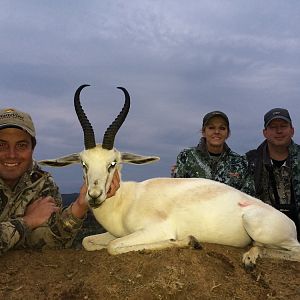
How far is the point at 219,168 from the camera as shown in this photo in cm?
1020

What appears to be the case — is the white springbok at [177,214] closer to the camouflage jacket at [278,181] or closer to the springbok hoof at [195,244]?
the springbok hoof at [195,244]

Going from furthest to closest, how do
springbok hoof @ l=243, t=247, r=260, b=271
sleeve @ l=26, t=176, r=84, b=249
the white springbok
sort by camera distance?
sleeve @ l=26, t=176, r=84, b=249
the white springbok
springbok hoof @ l=243, t=247, r=260, b=271

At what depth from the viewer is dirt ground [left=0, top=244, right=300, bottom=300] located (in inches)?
200

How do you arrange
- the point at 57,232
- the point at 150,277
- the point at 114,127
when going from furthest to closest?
the point at 114,127 → the point at 57,232 → the point at 150,277

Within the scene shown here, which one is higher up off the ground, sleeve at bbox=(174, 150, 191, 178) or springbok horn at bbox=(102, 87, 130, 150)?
springbok horn at bbox=(102, 87, 130, 150)

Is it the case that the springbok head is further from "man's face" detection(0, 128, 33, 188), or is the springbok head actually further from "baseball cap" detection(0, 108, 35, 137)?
"baseball cap" detection(0, 108, 35, 137)

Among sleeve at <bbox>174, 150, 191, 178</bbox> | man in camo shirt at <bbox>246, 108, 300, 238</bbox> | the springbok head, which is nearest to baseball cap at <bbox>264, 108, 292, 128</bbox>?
man in camo shirt at <bbox>246, 108, 300, 238</bbox>

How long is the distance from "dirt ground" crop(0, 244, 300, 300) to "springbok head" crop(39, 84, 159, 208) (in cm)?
88

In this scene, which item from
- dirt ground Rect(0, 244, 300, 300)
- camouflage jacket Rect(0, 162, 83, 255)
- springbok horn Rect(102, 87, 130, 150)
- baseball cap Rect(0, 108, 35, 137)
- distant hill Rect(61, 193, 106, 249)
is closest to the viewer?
dirt ground Rect(0, 244, 300, 300)

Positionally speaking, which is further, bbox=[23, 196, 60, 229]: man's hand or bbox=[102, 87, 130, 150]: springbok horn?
bbox=[102, 87, 130, 150]: springbok horn

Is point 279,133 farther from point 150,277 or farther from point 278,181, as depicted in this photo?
point 150,277

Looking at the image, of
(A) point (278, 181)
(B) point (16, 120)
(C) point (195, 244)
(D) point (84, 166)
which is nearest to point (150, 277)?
(C) point (195, 244)

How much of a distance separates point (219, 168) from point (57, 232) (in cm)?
438

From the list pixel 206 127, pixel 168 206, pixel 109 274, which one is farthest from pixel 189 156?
pixel 109 274
